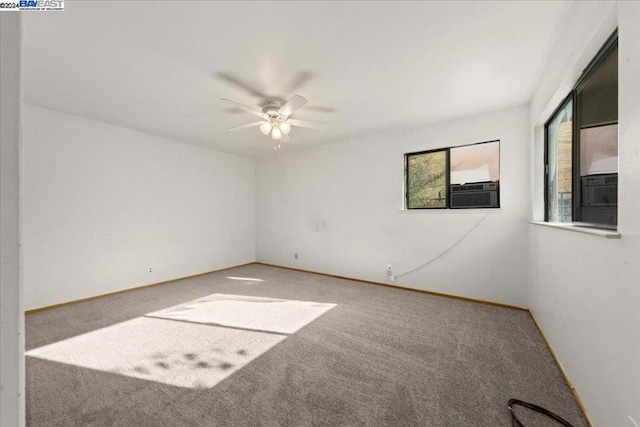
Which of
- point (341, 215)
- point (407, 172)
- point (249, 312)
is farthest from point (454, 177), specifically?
point (249, 312)

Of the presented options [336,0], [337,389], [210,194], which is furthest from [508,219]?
[210,194]

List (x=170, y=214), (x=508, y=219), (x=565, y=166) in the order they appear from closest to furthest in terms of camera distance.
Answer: (x=565, y=166)
(x=508, y=219)
(x=170, y=214)

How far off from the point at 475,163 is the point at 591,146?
6.15ft

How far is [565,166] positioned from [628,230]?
140cm

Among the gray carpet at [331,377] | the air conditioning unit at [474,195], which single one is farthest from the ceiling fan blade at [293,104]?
the air conditioning unit at [474,195]

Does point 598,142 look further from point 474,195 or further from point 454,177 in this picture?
point 454,177

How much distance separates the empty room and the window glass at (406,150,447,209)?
0.03m

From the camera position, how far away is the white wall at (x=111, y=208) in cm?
320

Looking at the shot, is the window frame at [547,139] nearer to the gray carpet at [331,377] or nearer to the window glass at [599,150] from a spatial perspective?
the window glass at [599,150]

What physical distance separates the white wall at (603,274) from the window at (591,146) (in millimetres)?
120

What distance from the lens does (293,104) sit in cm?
262

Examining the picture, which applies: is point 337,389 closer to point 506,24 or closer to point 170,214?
point 506,24

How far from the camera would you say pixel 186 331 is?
260 cm
